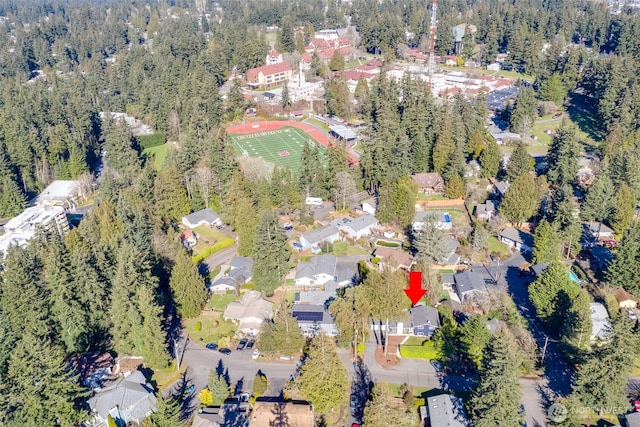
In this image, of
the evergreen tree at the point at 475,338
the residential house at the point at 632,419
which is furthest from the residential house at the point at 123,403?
the residential house at the point at 632,419

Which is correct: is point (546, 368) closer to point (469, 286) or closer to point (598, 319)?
point (598, 319)

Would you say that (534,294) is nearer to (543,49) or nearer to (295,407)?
(295,407)

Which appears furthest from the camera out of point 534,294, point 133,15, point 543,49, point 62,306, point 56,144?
point 133,15

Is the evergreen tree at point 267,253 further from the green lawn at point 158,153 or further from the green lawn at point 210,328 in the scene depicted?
the green lawn at point 158,153

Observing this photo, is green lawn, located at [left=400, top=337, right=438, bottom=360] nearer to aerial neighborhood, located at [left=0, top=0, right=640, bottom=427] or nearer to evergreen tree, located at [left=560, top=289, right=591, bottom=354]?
aerial neighborhood, located at [left=0, top=0, right=640, bottom=427]

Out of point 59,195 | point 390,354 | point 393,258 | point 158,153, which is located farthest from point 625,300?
point 158,153

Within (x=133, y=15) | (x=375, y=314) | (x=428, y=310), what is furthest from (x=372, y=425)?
(x=133, y=15)
